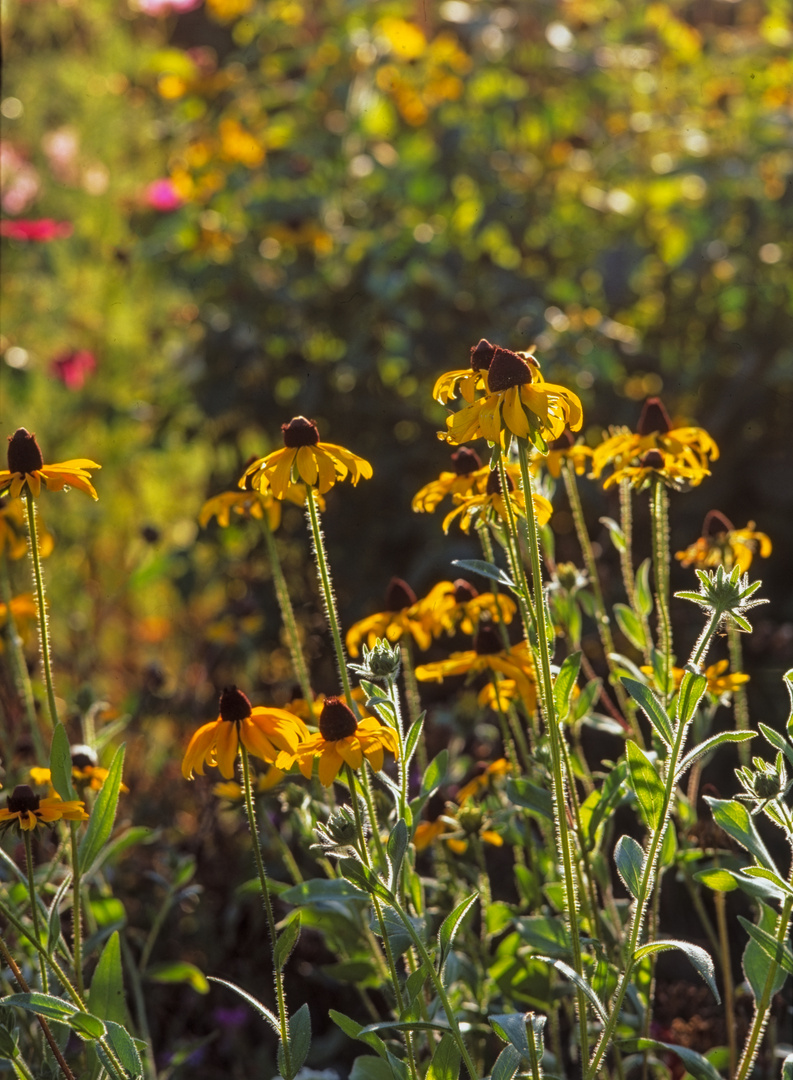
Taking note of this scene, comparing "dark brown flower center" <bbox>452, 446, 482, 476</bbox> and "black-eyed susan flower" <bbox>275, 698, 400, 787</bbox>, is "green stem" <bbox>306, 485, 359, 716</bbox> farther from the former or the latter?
"dark brown flower center" <bbox>452, 446, 482, 476</bbox>

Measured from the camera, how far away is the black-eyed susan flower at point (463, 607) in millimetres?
1649

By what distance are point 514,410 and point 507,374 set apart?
4 centimetres

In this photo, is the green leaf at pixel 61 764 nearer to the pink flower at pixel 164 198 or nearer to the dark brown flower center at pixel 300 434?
the dark brown flower center at pixel 300 434

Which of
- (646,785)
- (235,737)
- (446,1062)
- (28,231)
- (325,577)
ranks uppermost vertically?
(28,231)

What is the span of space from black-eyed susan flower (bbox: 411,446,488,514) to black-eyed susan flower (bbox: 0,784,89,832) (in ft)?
1.89

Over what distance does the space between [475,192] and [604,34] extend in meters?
0.70

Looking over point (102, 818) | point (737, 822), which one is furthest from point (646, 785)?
point (102, 818)

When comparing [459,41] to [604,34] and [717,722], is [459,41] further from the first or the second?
[717,722]

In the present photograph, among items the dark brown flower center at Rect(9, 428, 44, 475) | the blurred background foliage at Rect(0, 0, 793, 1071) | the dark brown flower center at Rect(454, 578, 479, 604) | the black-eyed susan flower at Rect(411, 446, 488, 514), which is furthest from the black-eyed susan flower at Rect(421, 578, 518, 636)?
the blurred background foliage at Rect(0, 0, 793, 1071)

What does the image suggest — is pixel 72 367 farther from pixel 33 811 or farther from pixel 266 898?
pixel 266 898

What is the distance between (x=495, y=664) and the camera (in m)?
1.63

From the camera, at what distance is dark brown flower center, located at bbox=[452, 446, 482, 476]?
1.62 meters

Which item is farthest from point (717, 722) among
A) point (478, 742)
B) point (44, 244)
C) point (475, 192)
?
point (44, 244)

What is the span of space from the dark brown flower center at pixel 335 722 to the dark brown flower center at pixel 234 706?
0.09m
